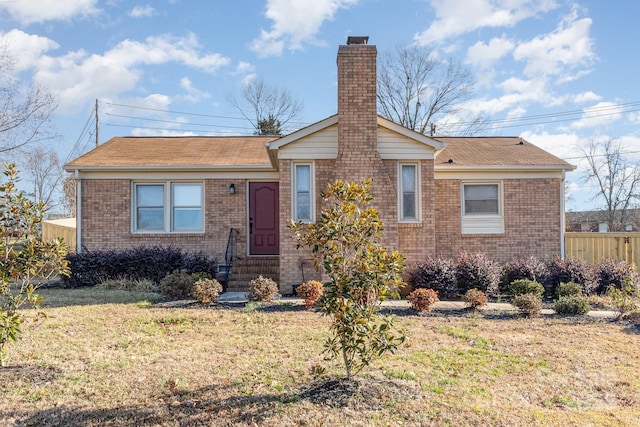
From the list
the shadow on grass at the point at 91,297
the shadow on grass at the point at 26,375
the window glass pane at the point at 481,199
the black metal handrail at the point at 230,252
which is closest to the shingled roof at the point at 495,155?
the window glass pane at the point at 481,199

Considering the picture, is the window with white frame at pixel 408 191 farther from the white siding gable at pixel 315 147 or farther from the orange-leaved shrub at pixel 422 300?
the orange-leaved shrub at pixel 422 300

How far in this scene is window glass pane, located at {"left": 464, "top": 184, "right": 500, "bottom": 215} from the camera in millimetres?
12398

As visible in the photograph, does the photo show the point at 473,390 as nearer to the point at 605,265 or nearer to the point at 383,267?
the point at 383,267

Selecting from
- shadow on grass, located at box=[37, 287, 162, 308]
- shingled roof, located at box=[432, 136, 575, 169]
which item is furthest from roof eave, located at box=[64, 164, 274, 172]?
shingled roof, located at box=[432, 136, 575, 169]

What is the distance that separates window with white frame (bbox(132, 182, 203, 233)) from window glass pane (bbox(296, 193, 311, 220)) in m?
3.58

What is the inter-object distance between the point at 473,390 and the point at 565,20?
1120 cm

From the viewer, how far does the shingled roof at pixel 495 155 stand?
12258 millimetres

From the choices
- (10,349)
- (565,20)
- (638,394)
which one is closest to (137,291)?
(10,349)

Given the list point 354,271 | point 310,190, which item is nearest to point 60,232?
point 310,190

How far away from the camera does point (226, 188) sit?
42.1ft

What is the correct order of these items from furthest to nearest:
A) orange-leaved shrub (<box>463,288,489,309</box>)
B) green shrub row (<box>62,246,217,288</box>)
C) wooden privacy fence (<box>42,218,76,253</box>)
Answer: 1. wooden privacy fence (<box>42,218,76,253</box>)
2. green shrub row (<box>62,246,217,288</box>)
3. orange-leaved shrub (<box>463,288,489,309</box>)

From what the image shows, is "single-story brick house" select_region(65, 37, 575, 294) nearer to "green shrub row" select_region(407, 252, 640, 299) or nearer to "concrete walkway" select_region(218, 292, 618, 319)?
"green shrub row" select_region(407, 252, 640, 299)

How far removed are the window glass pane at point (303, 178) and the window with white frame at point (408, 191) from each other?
215cm

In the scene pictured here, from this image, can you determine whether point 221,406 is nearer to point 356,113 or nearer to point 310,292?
point 310,292
